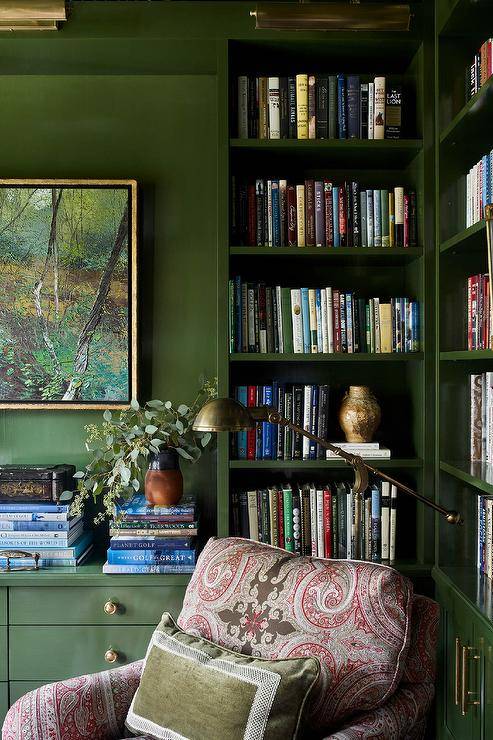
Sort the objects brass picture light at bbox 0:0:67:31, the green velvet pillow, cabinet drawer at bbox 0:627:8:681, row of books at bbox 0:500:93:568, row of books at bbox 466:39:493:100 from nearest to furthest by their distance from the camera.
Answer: the green velvet pillow < row of books at bbox 466:39:493:100 < brass picture light at bbox 0:0:67:31 < cabinet drawer at bbox 0:627:8:681 < row of books at bbox 0:500:93:568

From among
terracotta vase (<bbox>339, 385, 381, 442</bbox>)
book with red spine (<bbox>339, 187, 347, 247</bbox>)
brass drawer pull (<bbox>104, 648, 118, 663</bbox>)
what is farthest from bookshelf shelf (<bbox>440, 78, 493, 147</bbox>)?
brass drawer pull (<bbox>104, 648, 118, 663</bbox>)

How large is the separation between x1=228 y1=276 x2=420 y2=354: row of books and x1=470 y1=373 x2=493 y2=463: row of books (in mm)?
296

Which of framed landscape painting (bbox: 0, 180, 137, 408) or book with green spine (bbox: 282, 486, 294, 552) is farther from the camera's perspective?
framed landscape painting (bbox: 0, 180, 137, 408)

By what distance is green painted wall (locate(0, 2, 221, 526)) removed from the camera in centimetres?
260

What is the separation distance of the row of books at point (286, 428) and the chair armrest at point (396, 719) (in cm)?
80

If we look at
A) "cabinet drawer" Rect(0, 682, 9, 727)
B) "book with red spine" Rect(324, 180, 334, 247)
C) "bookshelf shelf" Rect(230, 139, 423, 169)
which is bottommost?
"cabinet drawer" Rect(0, 682, 9, 727)

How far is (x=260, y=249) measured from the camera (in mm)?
2268

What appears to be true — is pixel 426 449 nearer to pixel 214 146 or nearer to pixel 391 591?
pixel 391 591

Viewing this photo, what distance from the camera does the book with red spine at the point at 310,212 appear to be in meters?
2.32

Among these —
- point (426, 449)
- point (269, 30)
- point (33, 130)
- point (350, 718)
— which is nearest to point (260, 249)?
point (269, 30)

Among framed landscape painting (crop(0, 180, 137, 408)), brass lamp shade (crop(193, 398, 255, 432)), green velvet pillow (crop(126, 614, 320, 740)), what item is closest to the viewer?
green velvet pillow (crop(126, 614, 320, 740))

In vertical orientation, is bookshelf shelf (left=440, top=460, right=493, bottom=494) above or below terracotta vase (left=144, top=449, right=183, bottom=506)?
above

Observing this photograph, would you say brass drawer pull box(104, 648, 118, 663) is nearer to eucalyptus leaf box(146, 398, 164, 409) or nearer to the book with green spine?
the book with green spine

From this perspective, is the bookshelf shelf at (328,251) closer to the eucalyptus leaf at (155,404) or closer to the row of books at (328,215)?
the row of books at (328,215)
